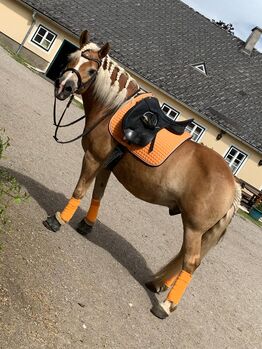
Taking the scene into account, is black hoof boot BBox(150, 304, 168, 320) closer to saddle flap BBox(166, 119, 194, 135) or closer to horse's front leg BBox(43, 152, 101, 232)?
horse's front leg BBox(43, 152, 101, 232)

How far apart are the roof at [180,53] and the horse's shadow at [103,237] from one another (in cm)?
1891

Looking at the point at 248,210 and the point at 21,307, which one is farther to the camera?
the point at 248,210

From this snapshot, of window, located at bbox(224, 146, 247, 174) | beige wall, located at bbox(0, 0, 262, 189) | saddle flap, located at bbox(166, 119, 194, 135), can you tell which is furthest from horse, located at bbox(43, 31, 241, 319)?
window, located at bbox(224, 146, 247, 174)

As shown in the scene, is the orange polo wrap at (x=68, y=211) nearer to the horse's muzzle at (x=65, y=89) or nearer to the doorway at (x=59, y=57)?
the horse's muzzle at (x=65, y=89)

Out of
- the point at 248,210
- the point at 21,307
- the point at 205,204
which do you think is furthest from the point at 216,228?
the point at 248,210

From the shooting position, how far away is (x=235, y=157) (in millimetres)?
26328

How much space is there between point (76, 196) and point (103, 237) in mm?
1154

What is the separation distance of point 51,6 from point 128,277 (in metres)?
22.7

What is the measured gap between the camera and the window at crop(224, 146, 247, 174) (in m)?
26.3

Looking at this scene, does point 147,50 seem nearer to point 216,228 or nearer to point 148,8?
point 148,8

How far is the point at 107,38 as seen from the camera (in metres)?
26.5

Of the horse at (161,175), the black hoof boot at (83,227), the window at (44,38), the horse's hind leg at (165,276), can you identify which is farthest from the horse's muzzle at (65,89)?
the window at (44,38)

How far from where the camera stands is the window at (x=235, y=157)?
26280 mm

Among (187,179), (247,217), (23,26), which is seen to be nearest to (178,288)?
(187,179)
